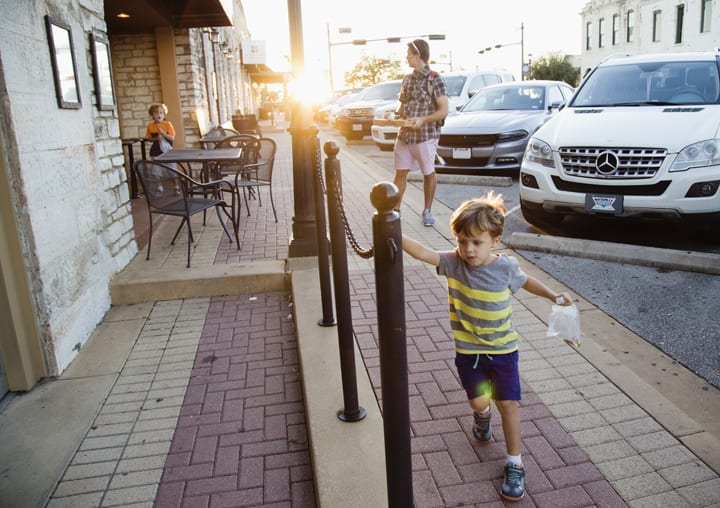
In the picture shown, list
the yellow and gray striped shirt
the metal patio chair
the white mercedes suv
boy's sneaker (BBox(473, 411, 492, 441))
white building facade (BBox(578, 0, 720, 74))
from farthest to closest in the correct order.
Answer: white building facade (BBox(578, 0, 720, 74)) < the metal patio chair < the white mercedes suv < boy's sneaker (BBox(473, 411, 492, 441)) < the yellow and gray striped shirt

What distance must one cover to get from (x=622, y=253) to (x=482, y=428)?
327 centimetres

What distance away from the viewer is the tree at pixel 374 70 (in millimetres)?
65562

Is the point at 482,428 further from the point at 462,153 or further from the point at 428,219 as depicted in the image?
the point at 462,153

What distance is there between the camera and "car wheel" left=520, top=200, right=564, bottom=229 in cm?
637

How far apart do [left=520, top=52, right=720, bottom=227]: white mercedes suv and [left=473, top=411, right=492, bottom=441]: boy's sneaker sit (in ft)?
11.7

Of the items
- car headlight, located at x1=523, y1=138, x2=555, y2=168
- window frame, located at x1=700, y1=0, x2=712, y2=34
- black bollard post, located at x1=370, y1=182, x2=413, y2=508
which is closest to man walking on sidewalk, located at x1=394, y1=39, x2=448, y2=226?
car headlight, located at x1=523, y1=138, x2=555, y2=168

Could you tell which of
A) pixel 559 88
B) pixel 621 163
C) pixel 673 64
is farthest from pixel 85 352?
pixel 559 88

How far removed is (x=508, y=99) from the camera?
11344 millimetres

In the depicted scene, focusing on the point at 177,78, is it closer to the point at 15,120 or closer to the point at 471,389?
the point at 15,120

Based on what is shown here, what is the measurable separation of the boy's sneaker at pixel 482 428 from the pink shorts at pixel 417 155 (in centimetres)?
414

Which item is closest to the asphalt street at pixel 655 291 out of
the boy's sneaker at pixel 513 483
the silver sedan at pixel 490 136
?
the boy's sneaker at pixel 513 483

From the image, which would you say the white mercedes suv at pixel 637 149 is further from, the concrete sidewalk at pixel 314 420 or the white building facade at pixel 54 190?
the white building facade at pixel 54 190

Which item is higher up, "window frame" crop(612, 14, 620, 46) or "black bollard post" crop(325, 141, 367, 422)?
"window frame" crop(612, 14, 620, 46)

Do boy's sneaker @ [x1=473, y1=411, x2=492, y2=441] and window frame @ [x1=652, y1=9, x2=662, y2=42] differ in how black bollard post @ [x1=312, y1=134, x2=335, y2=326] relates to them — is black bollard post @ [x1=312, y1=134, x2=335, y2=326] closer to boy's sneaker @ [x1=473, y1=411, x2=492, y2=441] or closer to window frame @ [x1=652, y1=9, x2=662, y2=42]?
boy's sneaker @ [x1=473, y1=411, x2=492, y2=441]
